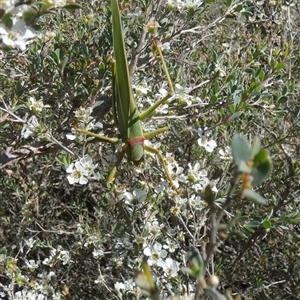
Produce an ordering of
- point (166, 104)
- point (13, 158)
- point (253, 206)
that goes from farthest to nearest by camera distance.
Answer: point (253, 206)
point (166, 104)
point (13, 158)

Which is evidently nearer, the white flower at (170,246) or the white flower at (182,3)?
the white flower at (182,3)

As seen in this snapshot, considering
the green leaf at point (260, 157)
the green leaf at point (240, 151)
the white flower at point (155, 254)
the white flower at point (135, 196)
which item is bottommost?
the white flower at point (155, 254)

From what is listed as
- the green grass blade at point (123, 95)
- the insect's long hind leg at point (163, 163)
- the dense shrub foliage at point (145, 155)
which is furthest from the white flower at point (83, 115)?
the insect's long hind leg at point (163, 163)

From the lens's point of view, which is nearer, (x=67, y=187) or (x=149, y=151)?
(x=149, y=151)

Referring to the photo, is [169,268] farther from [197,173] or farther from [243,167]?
[243,167]

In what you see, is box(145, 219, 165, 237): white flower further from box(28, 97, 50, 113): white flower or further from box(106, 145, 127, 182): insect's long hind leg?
box(28, 97, 50, 113): white flower

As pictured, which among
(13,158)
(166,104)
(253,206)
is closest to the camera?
(13,158)

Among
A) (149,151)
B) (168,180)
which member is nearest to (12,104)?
(149,151)

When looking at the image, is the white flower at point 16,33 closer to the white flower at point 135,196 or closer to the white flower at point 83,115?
the white flower at point 83,115

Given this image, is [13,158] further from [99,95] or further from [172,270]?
[172,270]
